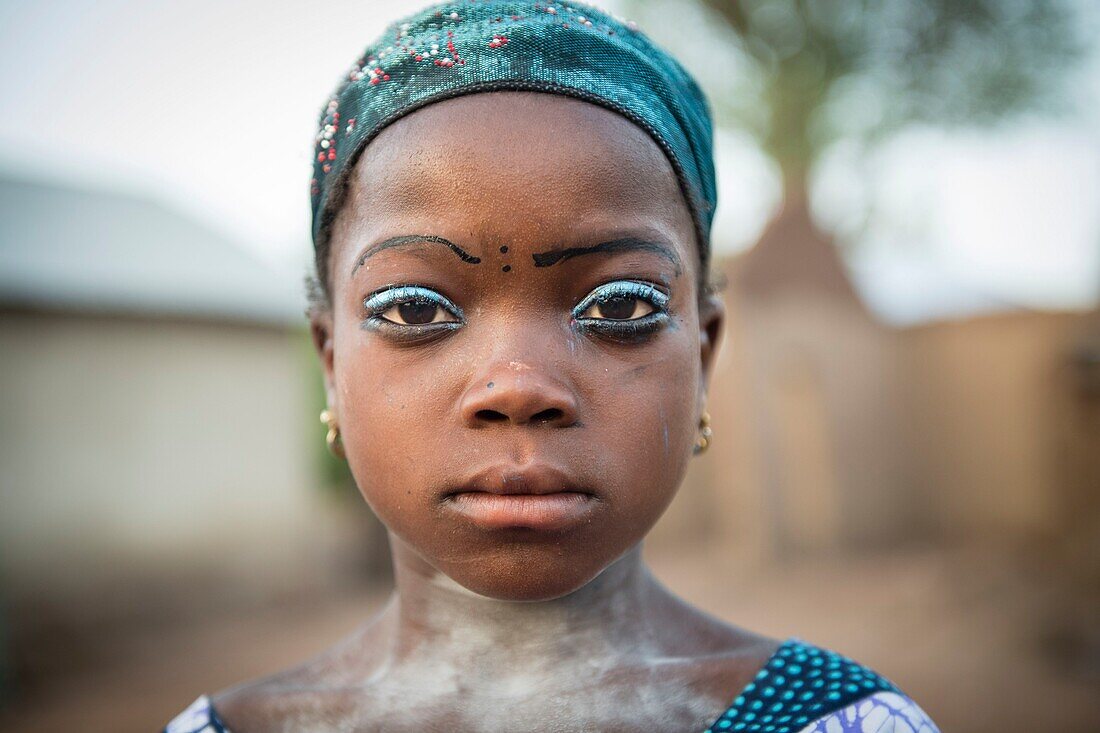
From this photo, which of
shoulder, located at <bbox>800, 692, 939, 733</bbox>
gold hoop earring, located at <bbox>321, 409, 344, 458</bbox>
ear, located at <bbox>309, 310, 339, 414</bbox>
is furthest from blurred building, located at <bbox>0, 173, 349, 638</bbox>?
shoulder, located at <bbox>800, 692, 939, 733</bbox>

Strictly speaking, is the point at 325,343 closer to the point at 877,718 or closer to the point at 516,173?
the point at 516,173

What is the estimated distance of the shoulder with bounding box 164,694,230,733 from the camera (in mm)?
1543

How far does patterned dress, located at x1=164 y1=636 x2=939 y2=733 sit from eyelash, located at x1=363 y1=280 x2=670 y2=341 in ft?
2.22

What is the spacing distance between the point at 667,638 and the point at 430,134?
1.00m

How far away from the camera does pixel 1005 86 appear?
12297 mm

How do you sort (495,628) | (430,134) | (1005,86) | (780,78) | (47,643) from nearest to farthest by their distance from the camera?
(430,134) < (495,628) < (47,643) < (1005,86) < (780,78)

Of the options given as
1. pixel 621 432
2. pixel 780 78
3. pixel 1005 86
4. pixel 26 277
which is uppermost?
pixel 780 78

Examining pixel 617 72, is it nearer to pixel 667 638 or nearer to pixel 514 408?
pixel 514 408

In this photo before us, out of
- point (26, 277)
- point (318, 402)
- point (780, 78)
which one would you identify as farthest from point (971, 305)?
point (26, 277)

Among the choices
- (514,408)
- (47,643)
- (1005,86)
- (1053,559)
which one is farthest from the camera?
(1005,86)

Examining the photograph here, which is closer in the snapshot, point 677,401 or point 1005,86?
point 677,401

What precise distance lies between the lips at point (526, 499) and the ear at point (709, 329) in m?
0.48

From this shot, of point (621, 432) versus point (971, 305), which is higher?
point (971, 305)

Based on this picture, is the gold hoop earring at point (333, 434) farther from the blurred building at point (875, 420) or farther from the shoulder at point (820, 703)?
the blurred building at point (875, 420)
